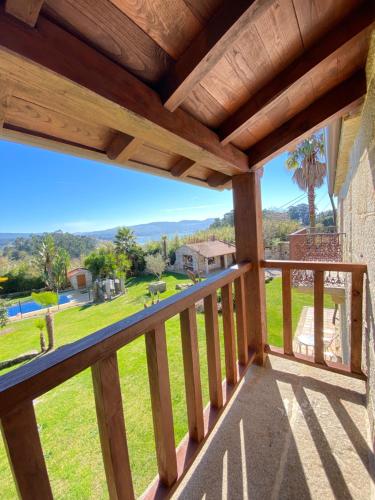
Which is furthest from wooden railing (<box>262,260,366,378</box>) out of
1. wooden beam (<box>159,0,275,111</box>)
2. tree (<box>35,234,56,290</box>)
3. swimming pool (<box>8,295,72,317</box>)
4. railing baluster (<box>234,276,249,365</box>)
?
swimming pool (<box>8,295,72,317</box>)

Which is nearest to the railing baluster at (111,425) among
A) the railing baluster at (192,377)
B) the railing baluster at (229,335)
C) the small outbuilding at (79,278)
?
the railing baluster at (192,377)

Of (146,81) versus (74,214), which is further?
(74,214)

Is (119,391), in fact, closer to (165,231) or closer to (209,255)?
(209,255)

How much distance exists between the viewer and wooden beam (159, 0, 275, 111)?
67 centimetres

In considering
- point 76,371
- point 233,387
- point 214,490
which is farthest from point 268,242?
point 76,371

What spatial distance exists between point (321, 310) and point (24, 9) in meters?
2.24

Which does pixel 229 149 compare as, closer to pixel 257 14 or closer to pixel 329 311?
pixel 257 14

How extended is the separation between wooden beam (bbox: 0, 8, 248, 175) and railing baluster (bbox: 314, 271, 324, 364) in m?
1.48

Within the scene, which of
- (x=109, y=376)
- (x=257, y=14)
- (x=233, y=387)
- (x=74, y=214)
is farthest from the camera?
(x=74, y=214)

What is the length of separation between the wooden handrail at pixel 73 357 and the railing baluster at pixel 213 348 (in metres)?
0.32

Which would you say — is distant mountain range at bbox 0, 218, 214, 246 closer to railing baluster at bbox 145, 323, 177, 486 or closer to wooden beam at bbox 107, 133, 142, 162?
wooden beam at bbox 107, 133, 142, 162

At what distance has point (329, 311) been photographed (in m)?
7.21

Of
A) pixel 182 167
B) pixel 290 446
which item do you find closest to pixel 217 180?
pixel 182 167

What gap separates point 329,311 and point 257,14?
825cm
